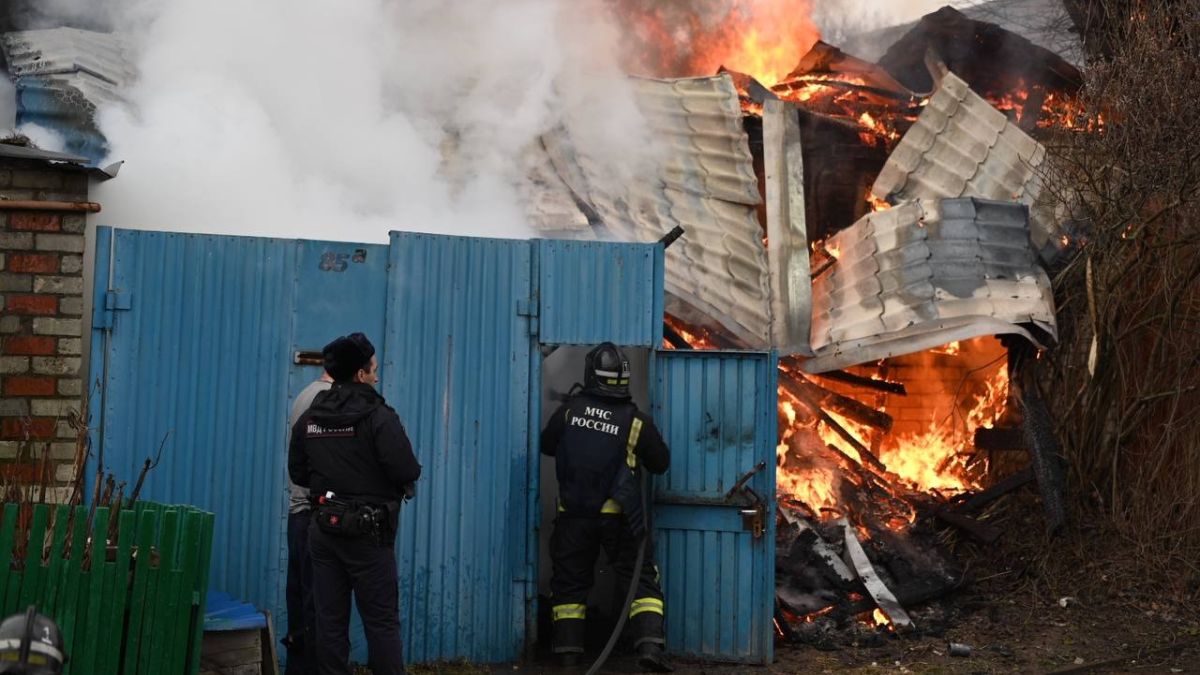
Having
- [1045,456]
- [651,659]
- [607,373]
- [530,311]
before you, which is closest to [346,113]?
[530,311]

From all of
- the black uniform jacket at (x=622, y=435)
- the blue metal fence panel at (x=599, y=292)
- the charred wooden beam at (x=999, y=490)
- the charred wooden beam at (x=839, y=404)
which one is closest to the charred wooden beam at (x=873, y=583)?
the charred wooden beam at (x=999, y=490)

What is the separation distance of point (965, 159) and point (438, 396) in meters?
5.83

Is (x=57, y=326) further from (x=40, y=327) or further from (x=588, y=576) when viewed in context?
(x=588, y=576)

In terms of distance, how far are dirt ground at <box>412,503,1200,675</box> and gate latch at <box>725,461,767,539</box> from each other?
0.87m

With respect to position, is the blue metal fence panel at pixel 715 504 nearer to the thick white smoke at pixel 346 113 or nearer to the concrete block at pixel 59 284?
the thick white smoke at pixel 346 113

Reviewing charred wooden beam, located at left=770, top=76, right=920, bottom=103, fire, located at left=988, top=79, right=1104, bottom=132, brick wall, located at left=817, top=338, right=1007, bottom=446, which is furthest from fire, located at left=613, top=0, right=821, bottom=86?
brick wall, located at left=817, top=338, right=1007, bottom=446

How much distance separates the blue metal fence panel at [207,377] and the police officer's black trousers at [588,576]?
1.66 metres

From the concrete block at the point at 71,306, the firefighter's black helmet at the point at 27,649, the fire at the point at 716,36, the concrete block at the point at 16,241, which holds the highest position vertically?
the fire at the point at 716,36

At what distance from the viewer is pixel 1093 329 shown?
970 cm

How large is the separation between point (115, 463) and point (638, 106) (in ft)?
18.7

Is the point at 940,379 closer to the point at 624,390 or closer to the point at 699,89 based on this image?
the point at 699,89

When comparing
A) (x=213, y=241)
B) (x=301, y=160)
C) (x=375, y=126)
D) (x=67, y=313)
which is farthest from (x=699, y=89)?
(x=67, y=313)

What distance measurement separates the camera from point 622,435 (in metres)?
7.03

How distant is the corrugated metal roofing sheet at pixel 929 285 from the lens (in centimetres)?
928
